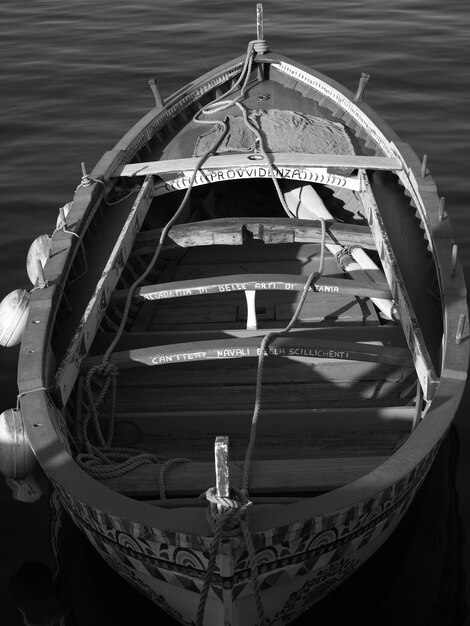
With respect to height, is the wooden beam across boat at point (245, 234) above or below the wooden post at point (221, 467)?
above

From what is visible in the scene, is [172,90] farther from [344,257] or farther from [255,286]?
[255,286]

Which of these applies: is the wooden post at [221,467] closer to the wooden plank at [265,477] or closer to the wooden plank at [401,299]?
the wooden plank at [265,477]

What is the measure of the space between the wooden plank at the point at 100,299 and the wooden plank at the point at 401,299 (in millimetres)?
1859

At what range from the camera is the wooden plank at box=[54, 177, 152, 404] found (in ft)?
15.1

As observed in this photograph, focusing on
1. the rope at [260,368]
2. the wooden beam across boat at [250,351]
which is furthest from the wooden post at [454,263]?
the rope at [260,368]

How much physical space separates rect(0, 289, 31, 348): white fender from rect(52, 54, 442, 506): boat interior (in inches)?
11.6

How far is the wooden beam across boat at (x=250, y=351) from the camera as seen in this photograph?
475 centimetres

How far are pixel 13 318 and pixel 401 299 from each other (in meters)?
2.60

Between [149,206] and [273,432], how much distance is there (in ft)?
9.72

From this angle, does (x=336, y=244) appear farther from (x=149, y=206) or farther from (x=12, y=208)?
(x=12, y=208)

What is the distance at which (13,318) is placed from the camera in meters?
5.34

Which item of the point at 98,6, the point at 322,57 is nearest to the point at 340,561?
the point at 322,57

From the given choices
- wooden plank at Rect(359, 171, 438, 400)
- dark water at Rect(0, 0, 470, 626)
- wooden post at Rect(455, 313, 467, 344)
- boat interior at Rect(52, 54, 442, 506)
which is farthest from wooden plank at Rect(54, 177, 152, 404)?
wooden post at Rect(455, 313, 467, 344)

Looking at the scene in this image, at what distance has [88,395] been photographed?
4.74m
